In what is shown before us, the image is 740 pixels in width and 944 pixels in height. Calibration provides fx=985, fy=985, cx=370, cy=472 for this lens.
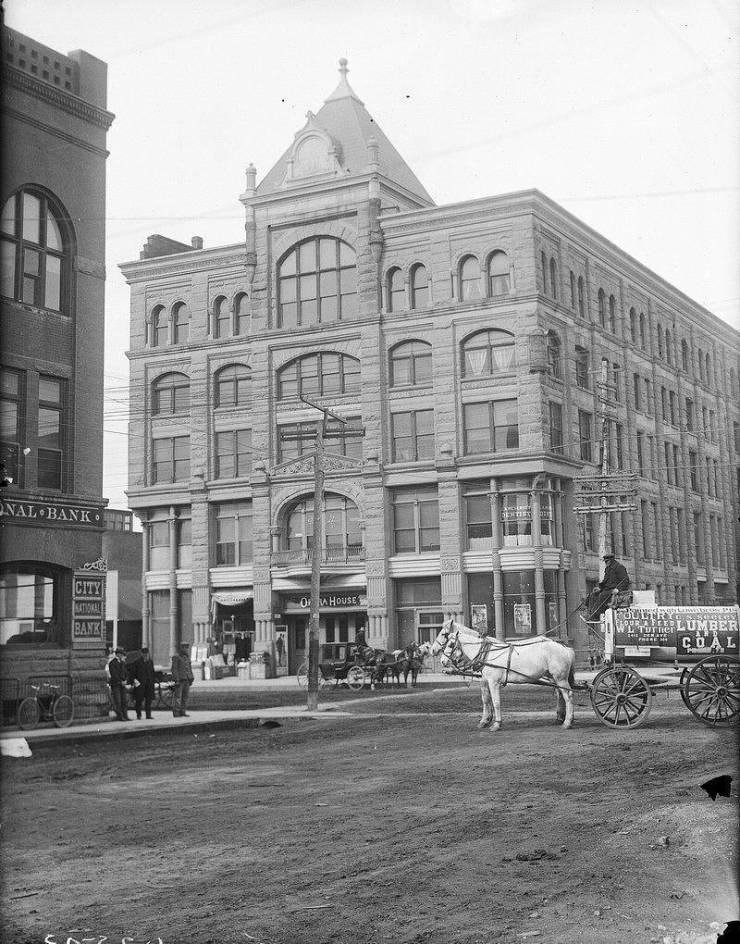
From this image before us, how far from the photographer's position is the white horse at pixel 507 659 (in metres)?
16.0

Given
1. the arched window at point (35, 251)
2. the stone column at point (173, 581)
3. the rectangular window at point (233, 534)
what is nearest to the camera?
the arched window at point (35, 251)

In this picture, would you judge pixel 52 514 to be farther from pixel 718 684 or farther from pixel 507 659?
pixel 718 684

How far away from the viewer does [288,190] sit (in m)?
39.4

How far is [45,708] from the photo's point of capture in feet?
47.7

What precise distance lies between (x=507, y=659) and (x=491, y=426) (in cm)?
2197

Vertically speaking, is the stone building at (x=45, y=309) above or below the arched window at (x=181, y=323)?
below

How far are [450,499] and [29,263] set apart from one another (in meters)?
Answer: 29.6

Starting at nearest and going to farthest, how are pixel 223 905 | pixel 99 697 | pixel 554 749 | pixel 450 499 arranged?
pixel 223 905, pixel 554 749, pixel 99 697, pixel 450 499

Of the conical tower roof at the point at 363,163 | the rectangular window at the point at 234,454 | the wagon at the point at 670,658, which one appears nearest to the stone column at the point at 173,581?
the rectangular window at the point at 234,454

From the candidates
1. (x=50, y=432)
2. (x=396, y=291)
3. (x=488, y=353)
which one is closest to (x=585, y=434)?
(x=488, y=353)

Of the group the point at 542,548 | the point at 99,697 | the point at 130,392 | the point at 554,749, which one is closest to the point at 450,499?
the point at 542,548

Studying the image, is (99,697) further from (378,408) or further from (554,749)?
(378,408)

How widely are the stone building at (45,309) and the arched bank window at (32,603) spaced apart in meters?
0.04

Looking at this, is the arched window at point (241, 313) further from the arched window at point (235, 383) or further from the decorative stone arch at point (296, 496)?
the decorative stone arch at point (296, 496)
